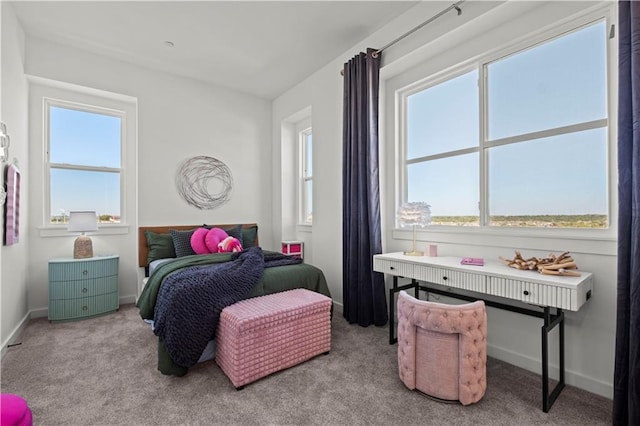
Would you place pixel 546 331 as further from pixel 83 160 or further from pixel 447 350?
pixel 83 160

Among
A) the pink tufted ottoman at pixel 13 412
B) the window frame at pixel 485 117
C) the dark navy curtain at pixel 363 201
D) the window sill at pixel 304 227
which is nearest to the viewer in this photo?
the pink tufted ottoman at pixel 13 412

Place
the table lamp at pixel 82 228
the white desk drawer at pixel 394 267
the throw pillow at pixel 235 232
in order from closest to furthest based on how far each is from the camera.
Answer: the white desk drawer at pixel 394 267 < the table lamp at pixel 82 228 < the throw pillow at pixel 235 232

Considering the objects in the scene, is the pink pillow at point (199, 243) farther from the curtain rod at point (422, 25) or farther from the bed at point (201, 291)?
the curtain rod at point (422, 25)

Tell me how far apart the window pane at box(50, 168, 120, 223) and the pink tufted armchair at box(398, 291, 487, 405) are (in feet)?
12.1

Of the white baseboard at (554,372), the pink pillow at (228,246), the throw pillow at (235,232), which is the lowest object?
the white baseboard at (554,372)

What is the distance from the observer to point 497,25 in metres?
2.35

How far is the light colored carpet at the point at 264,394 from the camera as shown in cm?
166

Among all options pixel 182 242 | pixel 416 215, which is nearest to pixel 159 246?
pixel 182 242

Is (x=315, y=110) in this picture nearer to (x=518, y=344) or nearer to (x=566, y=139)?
(x=566, y=139)

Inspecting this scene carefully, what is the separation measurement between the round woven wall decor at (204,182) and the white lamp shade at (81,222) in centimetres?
104

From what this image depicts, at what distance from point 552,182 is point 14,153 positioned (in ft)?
14.1

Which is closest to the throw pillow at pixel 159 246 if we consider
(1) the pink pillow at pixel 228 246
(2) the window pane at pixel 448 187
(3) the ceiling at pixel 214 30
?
(1) the pink pillow at pixel 228 246

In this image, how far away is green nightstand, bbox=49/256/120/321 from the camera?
311 centimetres

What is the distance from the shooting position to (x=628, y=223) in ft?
5.21
